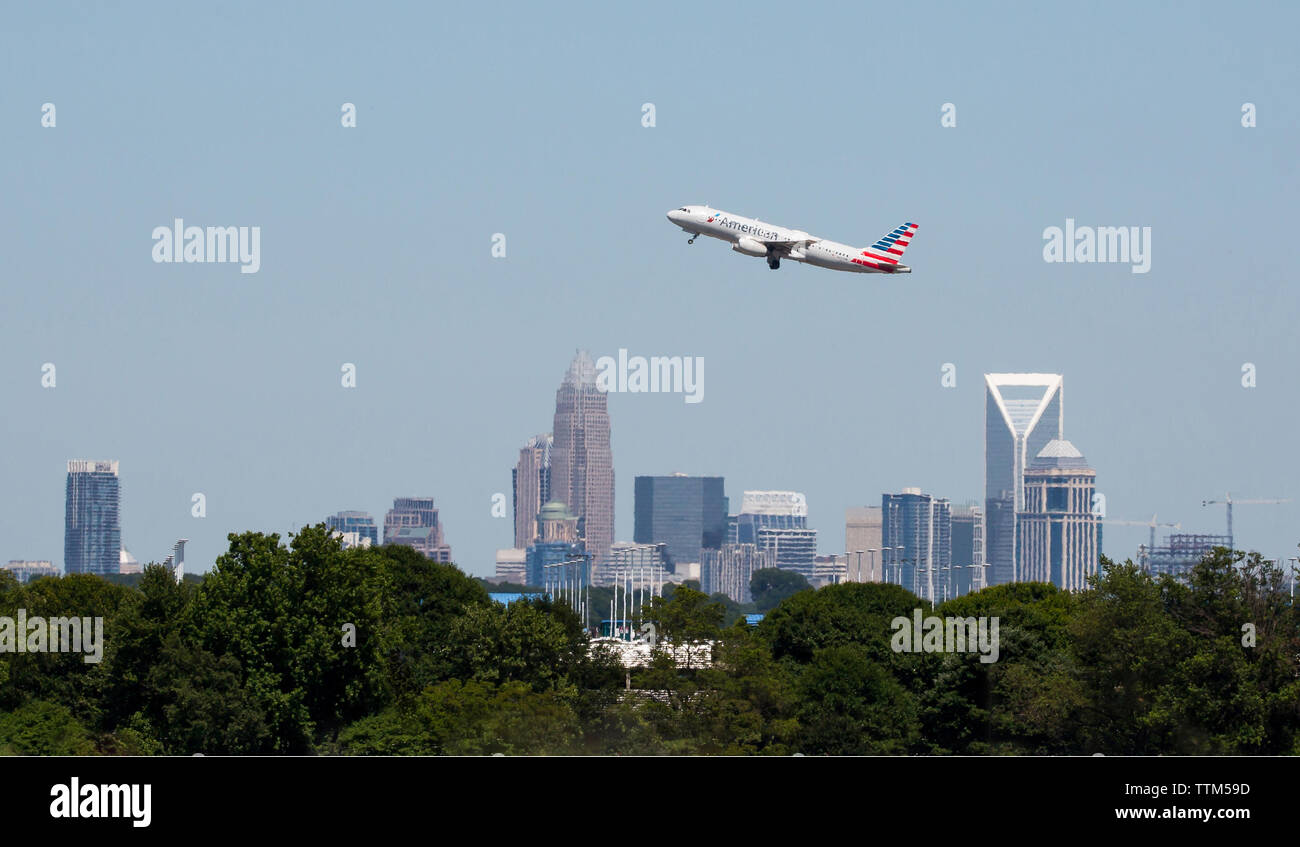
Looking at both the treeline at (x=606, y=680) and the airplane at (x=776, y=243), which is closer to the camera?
the treeline at (x=606, y=680)

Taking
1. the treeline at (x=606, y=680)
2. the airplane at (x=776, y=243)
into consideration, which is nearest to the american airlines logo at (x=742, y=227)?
the airplane at (x=776, y=243)

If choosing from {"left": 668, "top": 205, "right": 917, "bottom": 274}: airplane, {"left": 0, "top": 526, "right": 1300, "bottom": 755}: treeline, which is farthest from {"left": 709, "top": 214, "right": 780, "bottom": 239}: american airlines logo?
{"left": 0, "top": 526, "right": 1300, "bottom": 755}: treeline

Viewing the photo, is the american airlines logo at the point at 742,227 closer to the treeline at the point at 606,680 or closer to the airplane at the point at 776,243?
the airplane at the point at 776,243

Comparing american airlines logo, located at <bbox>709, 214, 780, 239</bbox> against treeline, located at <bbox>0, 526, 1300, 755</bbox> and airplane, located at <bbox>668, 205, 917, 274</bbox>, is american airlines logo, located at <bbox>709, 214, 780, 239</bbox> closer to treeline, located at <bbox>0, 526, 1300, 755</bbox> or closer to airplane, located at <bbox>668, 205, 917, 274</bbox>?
airplane, located at <bbox>668, 205, 917, 274</bbox>

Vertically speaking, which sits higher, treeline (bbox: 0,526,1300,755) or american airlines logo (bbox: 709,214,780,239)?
american airlines logo (bbox: 709,214,780,239)
